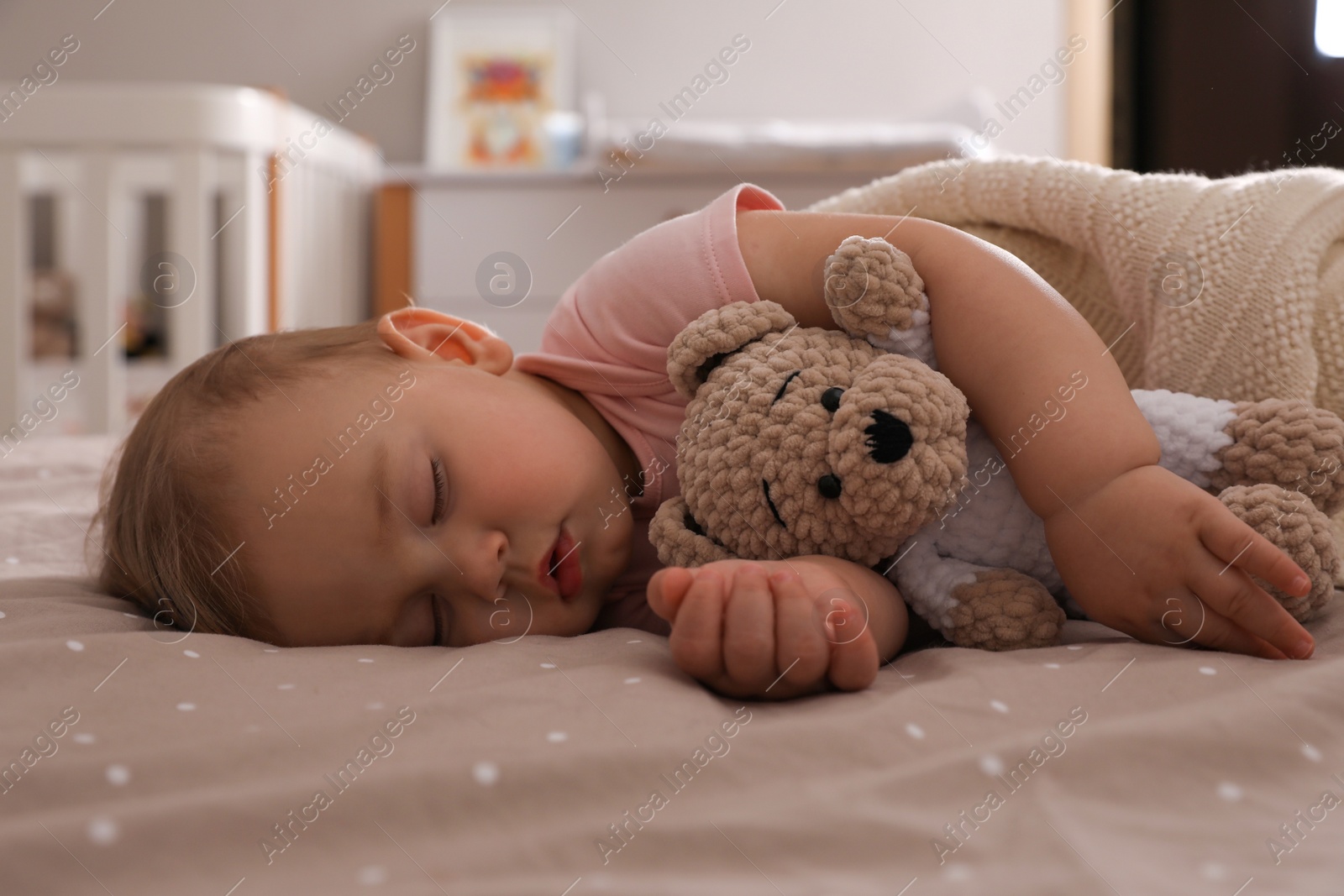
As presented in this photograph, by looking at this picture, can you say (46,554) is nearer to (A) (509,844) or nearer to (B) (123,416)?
(A) (509,844)

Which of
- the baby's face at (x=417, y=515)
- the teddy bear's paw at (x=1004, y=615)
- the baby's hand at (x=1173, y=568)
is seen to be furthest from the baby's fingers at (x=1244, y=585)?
the baby's face at (x=417, y=515)

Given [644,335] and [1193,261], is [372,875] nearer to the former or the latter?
[644,335]

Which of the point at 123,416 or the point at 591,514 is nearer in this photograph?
the point at 591,514

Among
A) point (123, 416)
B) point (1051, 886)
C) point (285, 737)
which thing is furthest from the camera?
point (123, 416)

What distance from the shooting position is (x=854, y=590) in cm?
66

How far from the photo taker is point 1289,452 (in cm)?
69

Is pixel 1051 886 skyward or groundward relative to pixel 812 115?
groundward

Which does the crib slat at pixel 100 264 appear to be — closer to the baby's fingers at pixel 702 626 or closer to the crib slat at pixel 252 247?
the crib slat at pixel 252 247

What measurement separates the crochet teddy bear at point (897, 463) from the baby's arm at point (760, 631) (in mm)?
87

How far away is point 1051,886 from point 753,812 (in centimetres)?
12

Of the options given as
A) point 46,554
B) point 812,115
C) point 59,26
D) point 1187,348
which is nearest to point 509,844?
point 1187,348

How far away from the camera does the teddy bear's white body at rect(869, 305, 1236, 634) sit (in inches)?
28.5

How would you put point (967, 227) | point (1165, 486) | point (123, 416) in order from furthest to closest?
point (123, 416) < point (967, 227) < point (1165, 486)

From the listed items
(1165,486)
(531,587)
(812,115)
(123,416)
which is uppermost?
(812,115)
